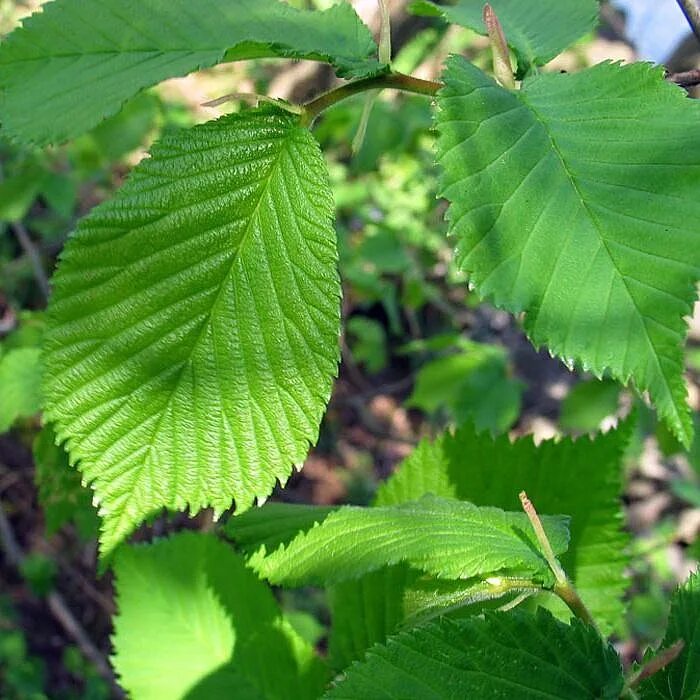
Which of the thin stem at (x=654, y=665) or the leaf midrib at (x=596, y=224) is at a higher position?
the leaf midrib at (x=596, y=224)

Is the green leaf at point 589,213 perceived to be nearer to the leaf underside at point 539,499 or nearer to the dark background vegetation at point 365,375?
the leaf underside at point 539,499

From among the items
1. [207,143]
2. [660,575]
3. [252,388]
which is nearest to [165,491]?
[252,388]

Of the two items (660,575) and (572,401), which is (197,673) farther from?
(660,575)

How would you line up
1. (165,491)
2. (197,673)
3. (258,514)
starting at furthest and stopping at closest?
1. (197,673)
2. (258,514)
3. (165,491)

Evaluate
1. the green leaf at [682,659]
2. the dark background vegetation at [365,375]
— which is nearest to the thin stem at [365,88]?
the green leaf at [682,659]

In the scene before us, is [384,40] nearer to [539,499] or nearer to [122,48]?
[122,48]

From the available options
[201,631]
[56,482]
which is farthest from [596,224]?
[56,482]
